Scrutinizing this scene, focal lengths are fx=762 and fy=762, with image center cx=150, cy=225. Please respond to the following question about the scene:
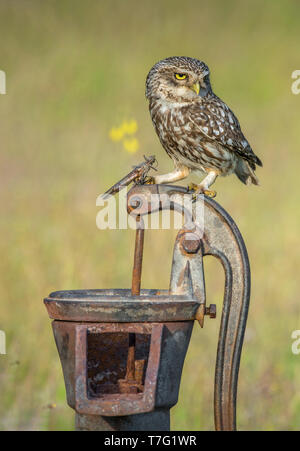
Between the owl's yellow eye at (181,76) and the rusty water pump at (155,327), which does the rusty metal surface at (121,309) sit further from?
the owl's yellow eye at (181,76)

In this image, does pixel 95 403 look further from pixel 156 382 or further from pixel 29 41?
pixel 29 41

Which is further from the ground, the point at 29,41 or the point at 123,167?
the point at 29,41

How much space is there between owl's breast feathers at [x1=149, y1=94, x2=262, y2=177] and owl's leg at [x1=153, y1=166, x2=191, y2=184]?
4 centimetres

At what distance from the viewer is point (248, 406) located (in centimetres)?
448

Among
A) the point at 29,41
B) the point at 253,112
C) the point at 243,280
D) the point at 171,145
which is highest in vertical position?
the point at 29,41

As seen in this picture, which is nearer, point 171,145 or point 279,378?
point 171,145

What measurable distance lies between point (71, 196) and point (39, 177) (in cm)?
61

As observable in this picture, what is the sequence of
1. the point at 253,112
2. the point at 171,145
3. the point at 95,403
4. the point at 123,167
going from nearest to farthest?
the point at 95,403 < the point at 171,145 < the point at 123,167 < the point at 253,112

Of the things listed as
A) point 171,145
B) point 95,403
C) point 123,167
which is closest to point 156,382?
point 95,403

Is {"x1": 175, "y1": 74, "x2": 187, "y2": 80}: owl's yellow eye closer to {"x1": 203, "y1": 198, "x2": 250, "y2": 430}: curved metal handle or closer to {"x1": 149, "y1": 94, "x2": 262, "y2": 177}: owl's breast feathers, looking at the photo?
{"x1": 149, "y1": 94, "x2": 262, "y2": 177}: owl's breast feathers

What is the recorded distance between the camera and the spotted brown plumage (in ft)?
10.8

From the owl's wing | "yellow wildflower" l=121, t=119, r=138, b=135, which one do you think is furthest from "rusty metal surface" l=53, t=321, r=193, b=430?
"yellow wildflower" l=121, t=119, r=138, b=135

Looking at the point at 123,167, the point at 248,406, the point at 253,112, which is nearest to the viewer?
the point at 248,406

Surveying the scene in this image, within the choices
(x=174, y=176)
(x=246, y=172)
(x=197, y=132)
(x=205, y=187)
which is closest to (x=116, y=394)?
(x=205, y=187)
